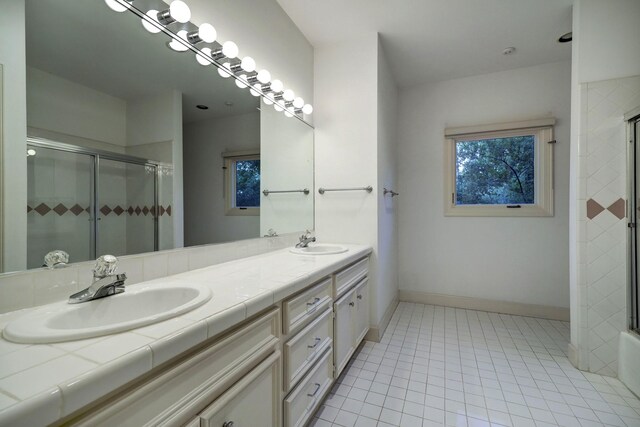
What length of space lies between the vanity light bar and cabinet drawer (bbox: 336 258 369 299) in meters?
1.25

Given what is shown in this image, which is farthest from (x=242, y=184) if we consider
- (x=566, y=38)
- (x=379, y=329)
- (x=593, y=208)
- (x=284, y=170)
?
(x=566, y=38)

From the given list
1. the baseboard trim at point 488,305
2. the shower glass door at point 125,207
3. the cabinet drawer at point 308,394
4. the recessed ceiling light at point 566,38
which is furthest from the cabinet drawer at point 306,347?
the recessed ceiling light at point 566,38

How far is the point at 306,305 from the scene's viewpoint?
1248 millimetres

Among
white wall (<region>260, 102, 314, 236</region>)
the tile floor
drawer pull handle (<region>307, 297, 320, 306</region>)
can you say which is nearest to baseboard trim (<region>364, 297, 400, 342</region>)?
the tile floor

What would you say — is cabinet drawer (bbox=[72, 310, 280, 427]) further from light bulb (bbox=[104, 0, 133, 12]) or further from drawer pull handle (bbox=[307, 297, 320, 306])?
light bulb (bbox=[104, 0, 133, 12])

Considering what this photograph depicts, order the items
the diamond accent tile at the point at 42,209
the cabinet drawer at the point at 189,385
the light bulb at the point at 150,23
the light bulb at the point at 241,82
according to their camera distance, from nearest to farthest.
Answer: the cabinet drawer at the point at 189,385, the diamond accent tile at the point at 42,209, the light bulb at the point at 150,23, the light bulb at the point at 241,82

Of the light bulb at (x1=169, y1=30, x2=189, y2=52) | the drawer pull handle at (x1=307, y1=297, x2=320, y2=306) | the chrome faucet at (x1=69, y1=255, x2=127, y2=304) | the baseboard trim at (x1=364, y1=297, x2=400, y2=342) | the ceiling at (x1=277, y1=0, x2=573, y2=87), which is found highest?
the ceiling at (x1=277, y1=0, x2=573, y2=87)

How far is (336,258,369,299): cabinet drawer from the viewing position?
5.33 feet

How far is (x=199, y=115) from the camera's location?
144 cm

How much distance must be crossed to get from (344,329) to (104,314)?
123 cm

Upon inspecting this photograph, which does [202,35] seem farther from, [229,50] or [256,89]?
[256,89]

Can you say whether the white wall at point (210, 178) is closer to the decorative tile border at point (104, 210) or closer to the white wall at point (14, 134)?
the decorative tile border at point (104, 210)

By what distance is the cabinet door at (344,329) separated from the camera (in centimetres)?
158

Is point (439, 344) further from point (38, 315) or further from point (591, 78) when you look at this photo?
point (38, 315)
